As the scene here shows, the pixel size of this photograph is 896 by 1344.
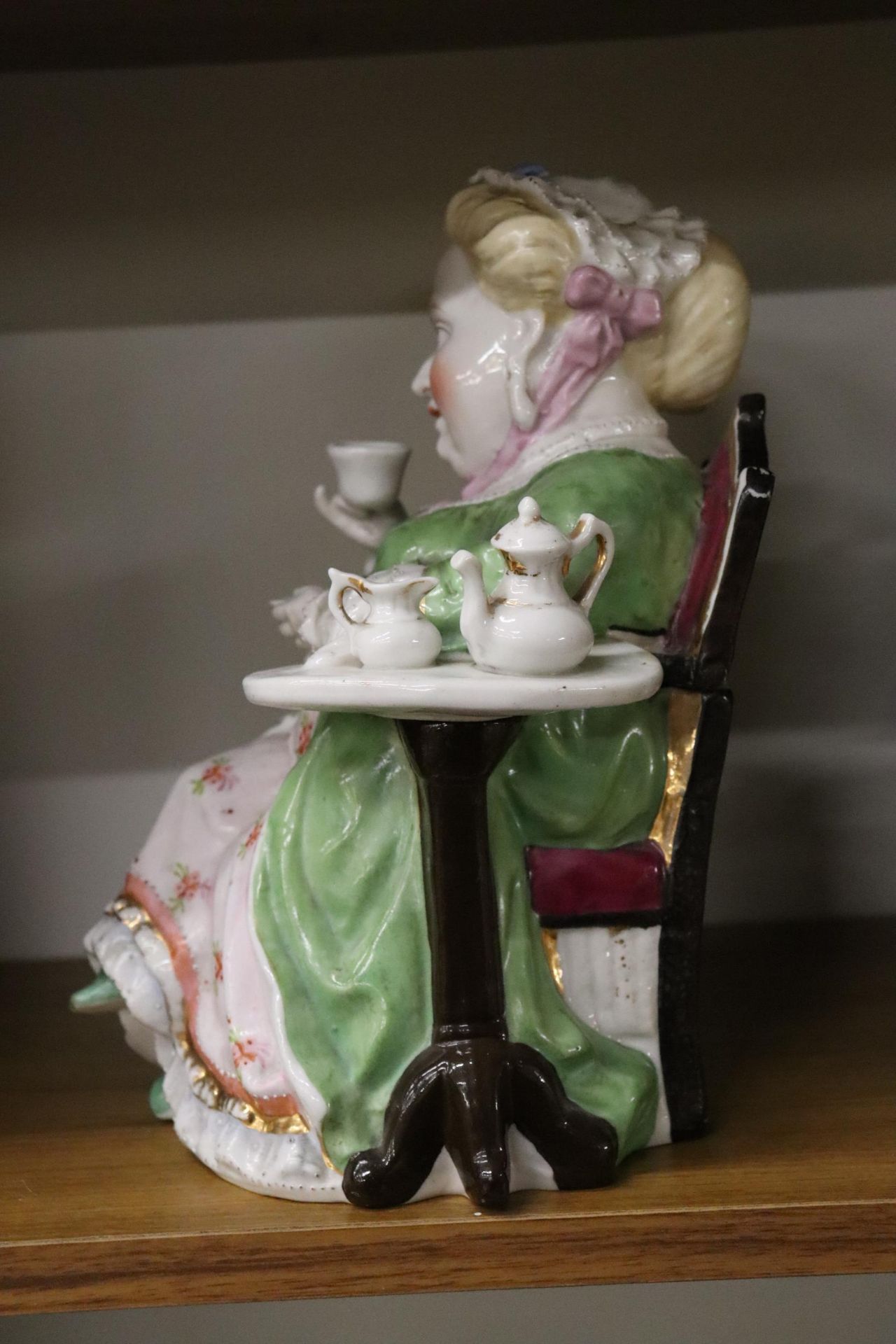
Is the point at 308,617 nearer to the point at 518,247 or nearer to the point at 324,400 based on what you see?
the point at 518,247

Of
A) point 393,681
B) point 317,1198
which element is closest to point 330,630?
point 393,681

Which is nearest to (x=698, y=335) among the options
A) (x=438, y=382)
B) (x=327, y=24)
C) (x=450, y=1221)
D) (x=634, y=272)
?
(x=634, y=272)

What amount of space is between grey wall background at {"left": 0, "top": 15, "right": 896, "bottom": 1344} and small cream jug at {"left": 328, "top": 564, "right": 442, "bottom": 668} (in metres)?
0.48

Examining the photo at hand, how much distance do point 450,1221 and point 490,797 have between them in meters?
0.22

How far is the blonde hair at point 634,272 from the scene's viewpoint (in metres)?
0.96

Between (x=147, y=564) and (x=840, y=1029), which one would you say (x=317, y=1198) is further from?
(x=147, y=564)

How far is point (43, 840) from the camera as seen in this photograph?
1.33 m

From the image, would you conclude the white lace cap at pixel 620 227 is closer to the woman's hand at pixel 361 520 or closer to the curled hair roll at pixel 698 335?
the curled hair roll at pixel 698 335

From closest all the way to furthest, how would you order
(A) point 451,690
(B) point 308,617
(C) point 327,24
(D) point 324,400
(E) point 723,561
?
(A) point 451,690, (E) point 723,561, (B) point 308,617, (C) point 327,24, (D) point 324,400

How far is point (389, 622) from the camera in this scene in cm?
82

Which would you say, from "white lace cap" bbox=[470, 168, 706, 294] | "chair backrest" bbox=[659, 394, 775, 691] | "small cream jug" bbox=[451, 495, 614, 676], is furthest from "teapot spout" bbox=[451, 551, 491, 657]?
"white lace cap" bbox=[470, 168, 706, 294]

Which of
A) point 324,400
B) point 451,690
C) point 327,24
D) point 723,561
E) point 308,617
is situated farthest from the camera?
point 324,400

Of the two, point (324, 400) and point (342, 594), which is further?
point (324, 400)

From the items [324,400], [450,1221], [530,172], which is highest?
[530,172]
